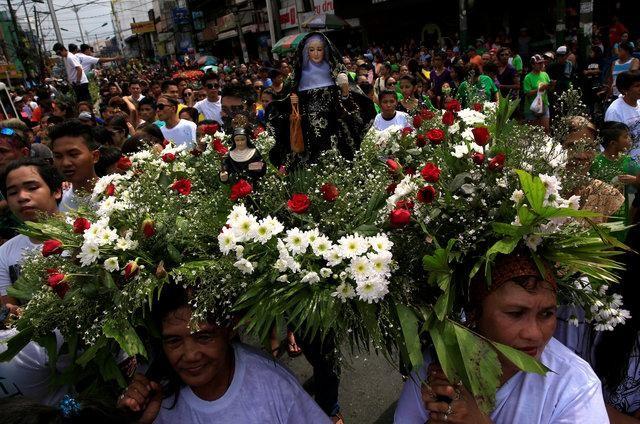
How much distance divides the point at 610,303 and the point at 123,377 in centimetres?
196

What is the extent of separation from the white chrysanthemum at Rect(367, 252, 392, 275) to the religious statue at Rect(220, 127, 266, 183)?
117 centimetres

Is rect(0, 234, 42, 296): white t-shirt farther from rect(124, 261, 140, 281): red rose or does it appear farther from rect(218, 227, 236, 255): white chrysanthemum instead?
rect(218, 227, 236, 255): white chrysanthemum

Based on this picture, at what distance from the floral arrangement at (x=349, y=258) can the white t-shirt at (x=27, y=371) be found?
0.55 ft

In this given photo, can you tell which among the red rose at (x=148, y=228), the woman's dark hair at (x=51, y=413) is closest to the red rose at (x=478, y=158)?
the red rose at (x=148, y=228)

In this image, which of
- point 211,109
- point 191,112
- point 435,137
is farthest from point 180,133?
point 435,137

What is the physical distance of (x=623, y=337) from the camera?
6.36 ft

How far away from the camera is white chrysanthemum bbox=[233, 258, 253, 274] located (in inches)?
66.1

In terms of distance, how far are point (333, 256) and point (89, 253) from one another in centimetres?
94

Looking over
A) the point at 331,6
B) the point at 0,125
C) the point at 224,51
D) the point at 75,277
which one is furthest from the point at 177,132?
the point at 224,51

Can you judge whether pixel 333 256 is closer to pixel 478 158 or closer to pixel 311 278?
pixel 311 278

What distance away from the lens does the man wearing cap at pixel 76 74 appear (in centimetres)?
1096

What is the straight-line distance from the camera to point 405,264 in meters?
1.77

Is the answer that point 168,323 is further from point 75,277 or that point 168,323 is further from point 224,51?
point 224,51

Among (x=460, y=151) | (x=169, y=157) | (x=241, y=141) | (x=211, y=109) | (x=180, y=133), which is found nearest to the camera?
(x=460, y=151)
